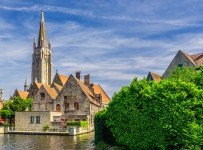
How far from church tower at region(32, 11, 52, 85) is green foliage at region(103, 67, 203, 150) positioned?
131m

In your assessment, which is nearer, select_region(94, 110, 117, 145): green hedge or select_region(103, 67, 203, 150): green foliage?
select_region(103, 67, 203, 150): green foliage

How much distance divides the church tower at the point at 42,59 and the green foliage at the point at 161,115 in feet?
431

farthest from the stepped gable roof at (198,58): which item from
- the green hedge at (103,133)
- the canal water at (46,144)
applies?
the green hedge at (103,133)

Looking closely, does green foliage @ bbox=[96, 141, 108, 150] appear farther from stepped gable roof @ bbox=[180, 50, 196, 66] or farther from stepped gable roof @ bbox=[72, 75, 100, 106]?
stepped gable roof @ bbox=[72, 75, 100, 106]

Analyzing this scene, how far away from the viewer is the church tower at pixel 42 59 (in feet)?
525

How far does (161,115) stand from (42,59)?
13916cm

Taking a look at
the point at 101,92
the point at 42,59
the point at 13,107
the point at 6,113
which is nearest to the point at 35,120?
the point at 6,113

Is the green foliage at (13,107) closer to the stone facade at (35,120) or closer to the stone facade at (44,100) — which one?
the stone facade at (44,100)

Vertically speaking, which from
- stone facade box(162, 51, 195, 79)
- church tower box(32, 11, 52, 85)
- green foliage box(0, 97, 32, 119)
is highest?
church tower box(32, 11, 52, 85)

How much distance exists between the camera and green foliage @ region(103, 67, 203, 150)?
25281 millimetres

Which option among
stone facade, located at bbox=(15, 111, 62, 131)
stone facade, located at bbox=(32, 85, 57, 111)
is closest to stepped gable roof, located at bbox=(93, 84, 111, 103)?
stone facade, located at bbox=(32, 85, 57, 111)

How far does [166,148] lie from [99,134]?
10986mm

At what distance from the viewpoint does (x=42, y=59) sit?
162 meters

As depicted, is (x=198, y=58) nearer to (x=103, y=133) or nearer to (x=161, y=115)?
(x=103, y=133)
